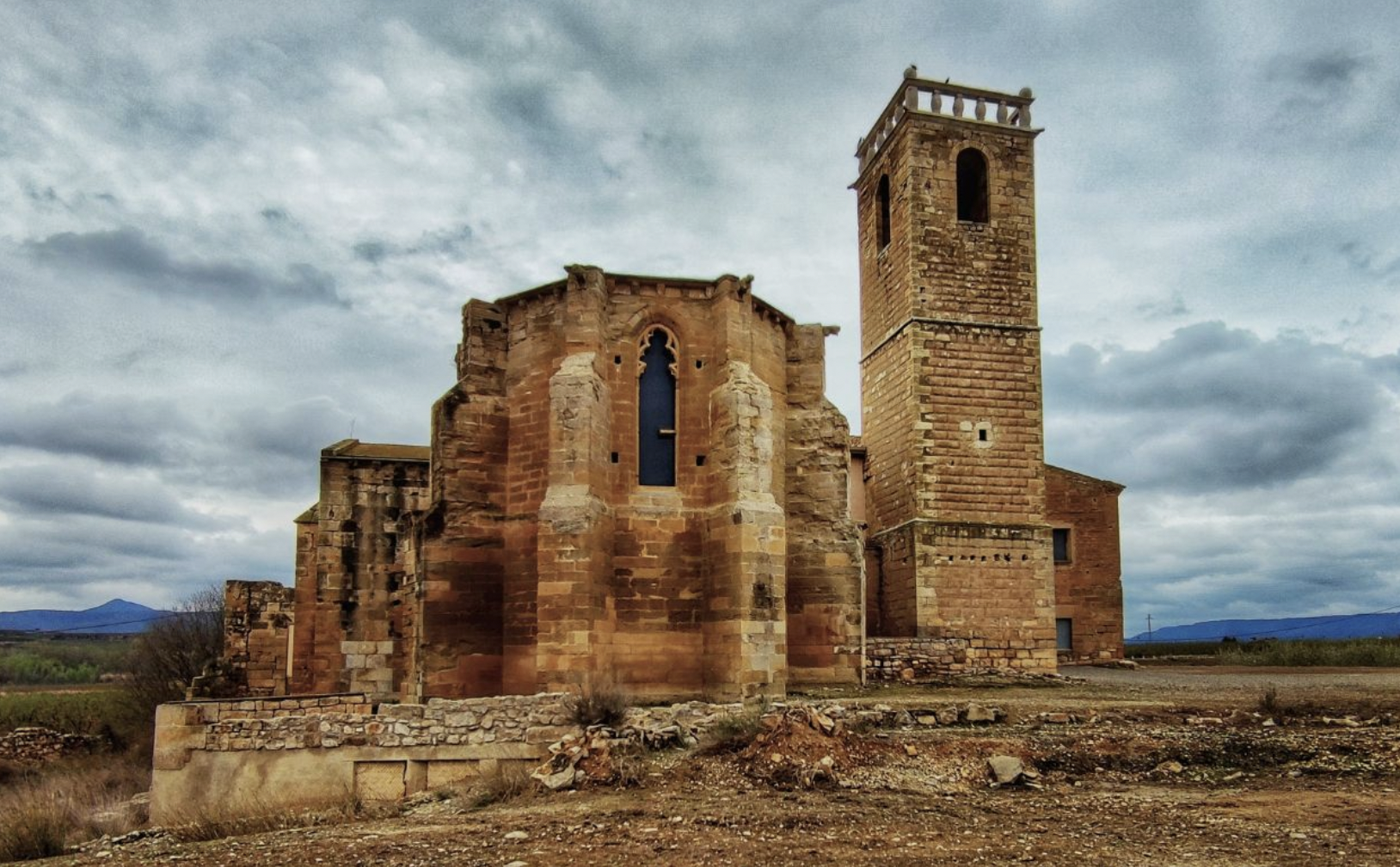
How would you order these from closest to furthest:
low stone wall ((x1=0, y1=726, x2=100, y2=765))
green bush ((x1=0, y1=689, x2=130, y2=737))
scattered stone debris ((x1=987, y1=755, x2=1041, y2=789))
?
scattered stone debris ((x1=987, y1=755, x2=1041, y2=789))
low stone wall ((x1=0, y1=726, x2=100, y2=765))
green bush ((x1=0, y1=689, x2=130, y2=737))

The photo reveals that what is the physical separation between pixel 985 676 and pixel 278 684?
51.9ft

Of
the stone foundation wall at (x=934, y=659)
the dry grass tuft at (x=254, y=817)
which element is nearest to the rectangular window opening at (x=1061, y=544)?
the stone foundation wall at (x=934, y=659)

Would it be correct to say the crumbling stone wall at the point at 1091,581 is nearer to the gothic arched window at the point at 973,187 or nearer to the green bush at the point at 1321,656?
the green bush at the point at 1321,656

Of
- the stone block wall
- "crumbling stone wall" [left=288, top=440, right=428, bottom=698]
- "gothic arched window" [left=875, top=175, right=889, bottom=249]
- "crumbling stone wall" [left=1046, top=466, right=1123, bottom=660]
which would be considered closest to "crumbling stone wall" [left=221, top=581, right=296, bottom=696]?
"crumbling stone wall" [left=288, top=440, right=428, bottom=698]

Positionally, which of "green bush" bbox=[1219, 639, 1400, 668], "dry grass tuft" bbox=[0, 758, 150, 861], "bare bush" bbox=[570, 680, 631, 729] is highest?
"bare bush" bbox=[570, 680, 631, 729]

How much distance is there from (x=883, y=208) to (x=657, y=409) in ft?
41.8

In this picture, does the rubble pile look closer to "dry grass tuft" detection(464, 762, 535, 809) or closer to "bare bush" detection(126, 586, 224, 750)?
"dry grass tuft" detection(464, 762, 535, 809)

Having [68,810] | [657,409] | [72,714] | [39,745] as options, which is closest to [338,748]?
[68,810]

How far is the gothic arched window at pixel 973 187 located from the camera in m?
25.9

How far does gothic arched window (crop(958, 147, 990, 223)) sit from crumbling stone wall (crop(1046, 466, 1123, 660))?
9167 millimetres

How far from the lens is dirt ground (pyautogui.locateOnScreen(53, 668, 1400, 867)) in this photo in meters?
8.29

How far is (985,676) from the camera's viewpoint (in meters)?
21.8

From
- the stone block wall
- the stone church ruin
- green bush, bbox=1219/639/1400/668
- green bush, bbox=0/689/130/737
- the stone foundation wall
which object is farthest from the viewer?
green bush, bbox=0/689/130/737

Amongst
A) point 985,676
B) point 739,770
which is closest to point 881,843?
point 739,770
